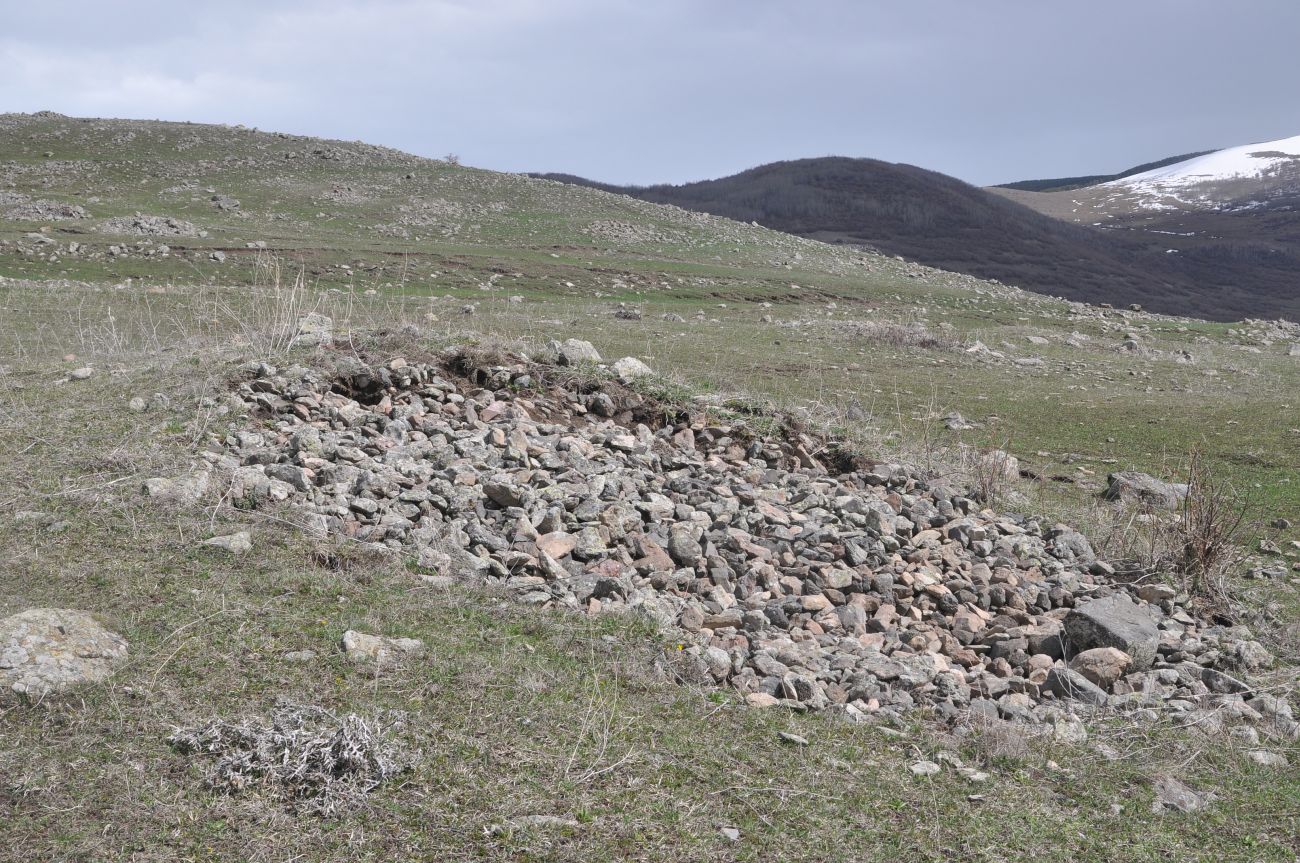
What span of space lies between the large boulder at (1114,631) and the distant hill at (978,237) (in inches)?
2015

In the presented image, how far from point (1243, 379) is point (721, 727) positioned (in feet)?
64.3

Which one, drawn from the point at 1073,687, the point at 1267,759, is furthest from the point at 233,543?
the point at 1267,759

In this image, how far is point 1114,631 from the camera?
16.4 feet

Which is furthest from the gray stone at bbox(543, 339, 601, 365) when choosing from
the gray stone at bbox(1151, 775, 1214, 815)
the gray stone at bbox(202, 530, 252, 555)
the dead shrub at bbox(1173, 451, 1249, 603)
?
the gray stone at bbox(1151, 775, 1214, 815)

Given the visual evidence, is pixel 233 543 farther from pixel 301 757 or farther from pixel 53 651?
pixel 301 757

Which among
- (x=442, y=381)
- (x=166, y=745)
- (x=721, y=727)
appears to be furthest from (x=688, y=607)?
(x=442, y=381)

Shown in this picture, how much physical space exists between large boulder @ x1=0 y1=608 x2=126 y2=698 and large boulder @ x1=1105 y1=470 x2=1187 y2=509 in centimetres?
771

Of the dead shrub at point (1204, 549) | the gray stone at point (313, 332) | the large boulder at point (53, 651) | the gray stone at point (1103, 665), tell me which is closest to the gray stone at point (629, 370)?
the gray stone at point (313, 332)

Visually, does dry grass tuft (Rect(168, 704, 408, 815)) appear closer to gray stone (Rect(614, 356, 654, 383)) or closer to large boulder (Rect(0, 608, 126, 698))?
large boulder (Rect(0, 608, 126, 698))

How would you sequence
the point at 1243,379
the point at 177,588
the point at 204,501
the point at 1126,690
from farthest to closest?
the point at 1243,379 < the point at 204,501 < the point at 1126,690 < the point at 177,588

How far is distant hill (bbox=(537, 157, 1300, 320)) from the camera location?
190ft

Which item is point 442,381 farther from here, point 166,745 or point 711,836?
point 711,836

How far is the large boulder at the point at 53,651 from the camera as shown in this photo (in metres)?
3.17

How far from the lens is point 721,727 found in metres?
3.65
